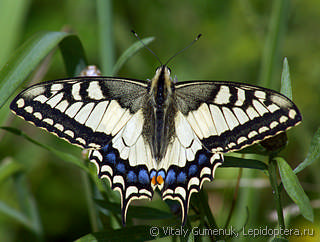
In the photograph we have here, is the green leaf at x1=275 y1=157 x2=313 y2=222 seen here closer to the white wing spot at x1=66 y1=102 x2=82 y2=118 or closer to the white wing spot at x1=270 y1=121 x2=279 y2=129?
the white wing spot at x1=270 y1=121 x2=279 y2=129

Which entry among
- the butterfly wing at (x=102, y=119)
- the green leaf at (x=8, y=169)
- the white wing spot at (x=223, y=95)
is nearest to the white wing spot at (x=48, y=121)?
the butterfly wing at (x=102, y=119)

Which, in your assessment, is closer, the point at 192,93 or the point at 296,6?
the point at 192,93

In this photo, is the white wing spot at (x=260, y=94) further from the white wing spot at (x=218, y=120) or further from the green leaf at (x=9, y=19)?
the green leaf at (x=9, y=19)

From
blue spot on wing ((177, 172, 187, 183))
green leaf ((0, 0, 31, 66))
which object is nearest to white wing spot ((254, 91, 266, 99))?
blue spot on wing ((177, 172, 187, 183))

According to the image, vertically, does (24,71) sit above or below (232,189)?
above

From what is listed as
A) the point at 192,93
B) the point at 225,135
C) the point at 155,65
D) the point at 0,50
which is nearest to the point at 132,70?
the point at 155,65

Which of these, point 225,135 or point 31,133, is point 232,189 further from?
point 31,133

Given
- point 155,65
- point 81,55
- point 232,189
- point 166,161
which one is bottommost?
point 232,189
